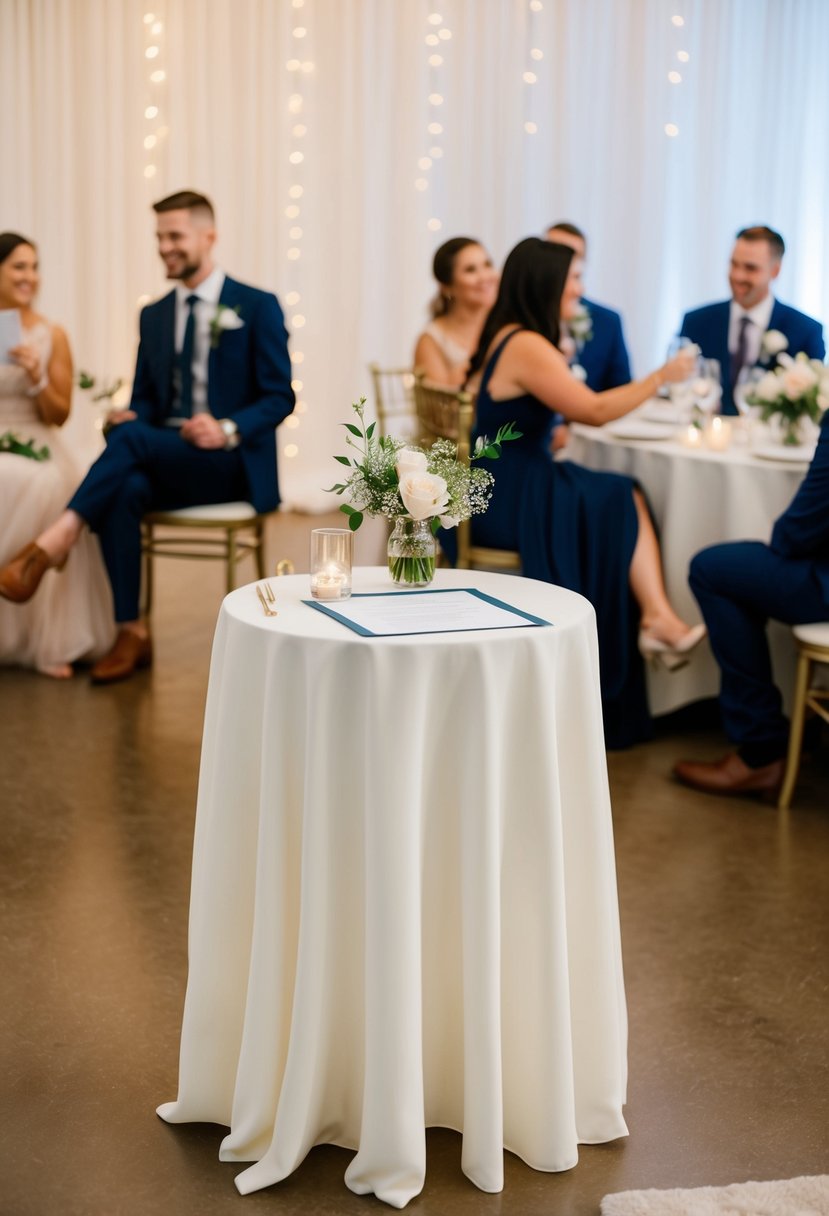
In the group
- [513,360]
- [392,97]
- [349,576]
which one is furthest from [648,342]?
[349,576]

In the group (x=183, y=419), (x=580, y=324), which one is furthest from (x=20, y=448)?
(x=580, y=324)

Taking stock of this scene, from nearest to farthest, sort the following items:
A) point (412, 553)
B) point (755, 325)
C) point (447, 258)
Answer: point (412, 553) < point (755, 325) < point (447, 258)

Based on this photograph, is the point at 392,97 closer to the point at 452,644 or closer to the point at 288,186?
the point at 288,186

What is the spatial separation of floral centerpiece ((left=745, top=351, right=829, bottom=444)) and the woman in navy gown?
0.86 feet

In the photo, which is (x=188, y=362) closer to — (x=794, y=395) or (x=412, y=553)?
(x=794, y=395)

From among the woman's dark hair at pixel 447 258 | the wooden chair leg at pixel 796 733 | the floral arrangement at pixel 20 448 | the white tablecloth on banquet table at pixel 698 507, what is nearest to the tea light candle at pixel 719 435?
the white tablecloth on banquet table at pixel 698 507

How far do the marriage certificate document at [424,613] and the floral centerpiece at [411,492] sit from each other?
0.09 metres

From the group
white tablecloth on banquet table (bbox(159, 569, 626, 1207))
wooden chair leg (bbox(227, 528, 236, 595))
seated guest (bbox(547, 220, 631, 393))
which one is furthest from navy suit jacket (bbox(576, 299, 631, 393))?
white tablecloth on banquet table (bbox(159, 569, 626, 1207))

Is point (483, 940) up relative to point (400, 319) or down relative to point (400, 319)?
down

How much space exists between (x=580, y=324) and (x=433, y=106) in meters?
2.99

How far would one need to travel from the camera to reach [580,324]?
18.7ft

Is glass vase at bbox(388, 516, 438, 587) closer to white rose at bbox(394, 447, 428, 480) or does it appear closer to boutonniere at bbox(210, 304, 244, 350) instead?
white rose at bbox(394, 447, 428, 480)

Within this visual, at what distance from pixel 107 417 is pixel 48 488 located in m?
0.38

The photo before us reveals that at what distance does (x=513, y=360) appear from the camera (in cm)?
434
